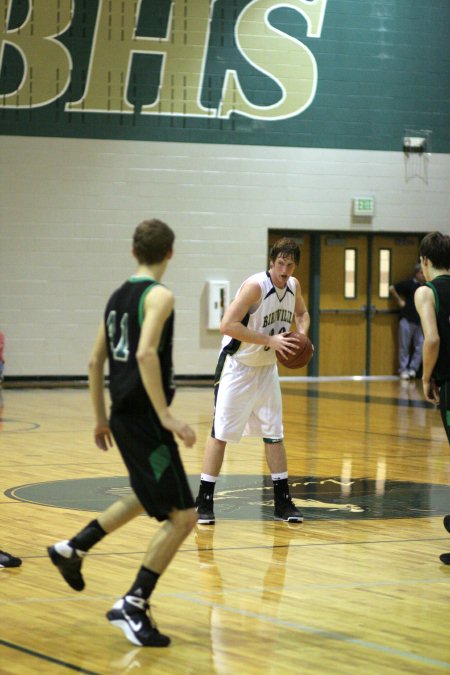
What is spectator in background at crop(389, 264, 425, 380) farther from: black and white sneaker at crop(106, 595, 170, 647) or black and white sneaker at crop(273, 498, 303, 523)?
black and white sneaker at crop(106, 595, 170, 647)

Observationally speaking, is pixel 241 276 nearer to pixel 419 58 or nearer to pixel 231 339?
pixel 419 58

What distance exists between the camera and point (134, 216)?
18312 mm

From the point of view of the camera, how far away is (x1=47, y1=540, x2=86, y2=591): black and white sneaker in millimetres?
5016

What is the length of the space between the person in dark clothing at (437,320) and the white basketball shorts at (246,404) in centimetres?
146

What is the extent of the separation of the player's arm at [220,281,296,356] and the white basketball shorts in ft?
1.02

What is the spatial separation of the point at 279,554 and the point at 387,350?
14052mm

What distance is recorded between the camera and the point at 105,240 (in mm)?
18219

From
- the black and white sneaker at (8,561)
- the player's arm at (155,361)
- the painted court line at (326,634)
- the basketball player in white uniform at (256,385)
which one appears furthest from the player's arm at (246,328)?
the player's arm at (155,361)

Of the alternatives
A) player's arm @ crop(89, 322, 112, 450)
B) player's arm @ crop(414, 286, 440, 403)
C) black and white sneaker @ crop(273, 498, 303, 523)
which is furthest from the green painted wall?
player's arm @ crop(89, 322, 112, 450)

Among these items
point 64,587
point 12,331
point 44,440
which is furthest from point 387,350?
point 64,587

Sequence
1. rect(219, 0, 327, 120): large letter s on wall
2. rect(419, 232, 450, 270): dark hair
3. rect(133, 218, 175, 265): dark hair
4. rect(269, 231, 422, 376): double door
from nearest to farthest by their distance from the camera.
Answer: rect(133, 218, 175, 265): dark hair, rect(419, 232, 450, 270): dark hair, rect(219, 0, 327, 120): large letter s on wall, rect(269, 231, 422, 376): double door

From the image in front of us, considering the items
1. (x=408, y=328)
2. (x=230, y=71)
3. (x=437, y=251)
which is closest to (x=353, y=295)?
(x=408, y=328)

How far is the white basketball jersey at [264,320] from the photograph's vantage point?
758 centimetres

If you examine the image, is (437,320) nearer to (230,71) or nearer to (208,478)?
(208,478)
